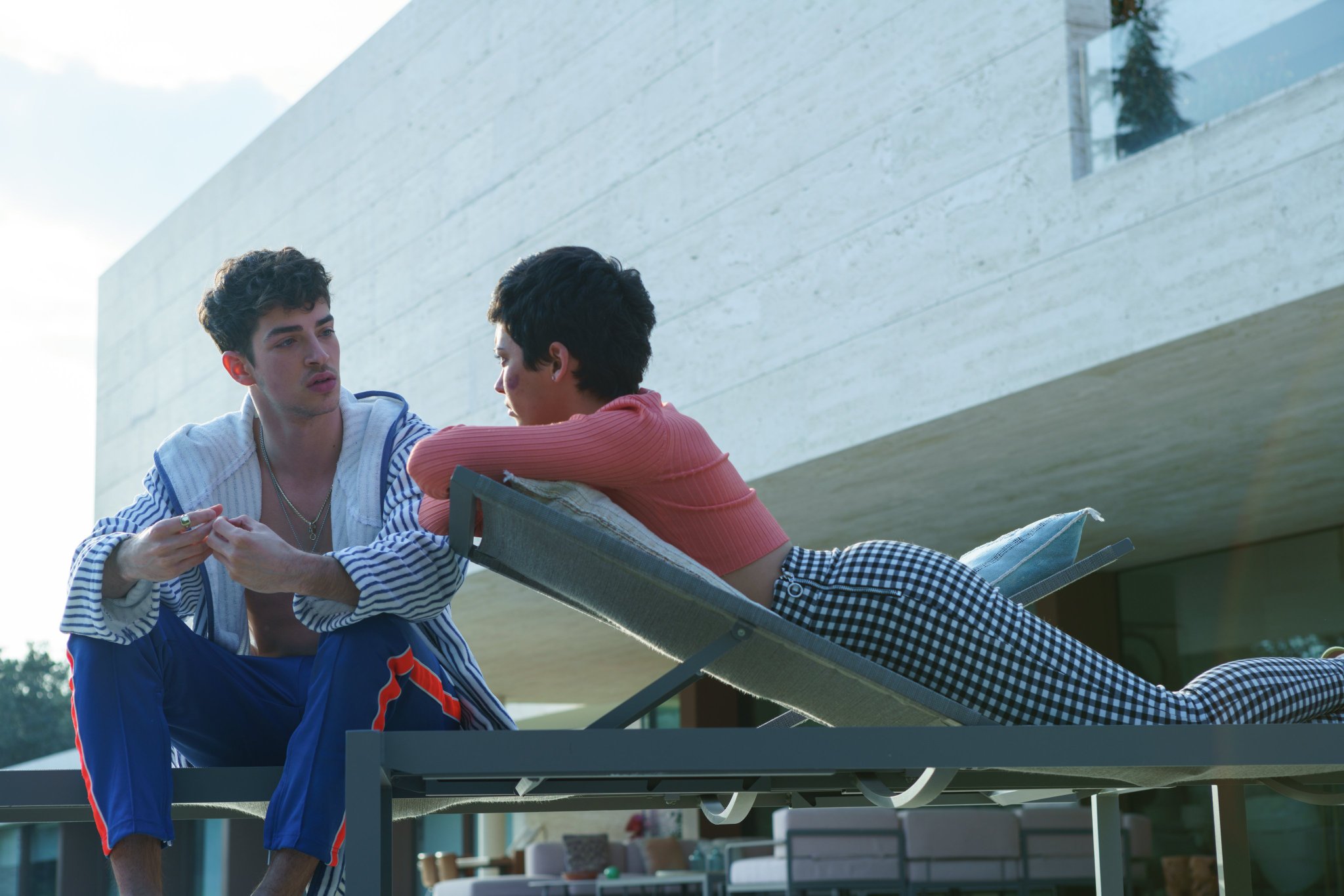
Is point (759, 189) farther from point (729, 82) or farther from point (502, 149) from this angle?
point (502, 149)

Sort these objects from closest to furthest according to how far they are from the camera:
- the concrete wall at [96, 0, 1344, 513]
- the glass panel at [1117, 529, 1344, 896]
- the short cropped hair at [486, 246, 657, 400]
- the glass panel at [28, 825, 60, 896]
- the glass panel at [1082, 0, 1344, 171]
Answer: the short cropped hair at [486, 246, 657, 400], the glass panel at [1082, 0, 1344, 171], the concrete wall at [96, 0, 1344, 513], the glass panel at [1117, 529, 1344, 896], the glass panel at [28, 825, 60, 896]

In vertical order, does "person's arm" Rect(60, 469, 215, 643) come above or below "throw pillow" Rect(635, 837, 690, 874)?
above

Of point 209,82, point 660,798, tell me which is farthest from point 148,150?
point 660,798

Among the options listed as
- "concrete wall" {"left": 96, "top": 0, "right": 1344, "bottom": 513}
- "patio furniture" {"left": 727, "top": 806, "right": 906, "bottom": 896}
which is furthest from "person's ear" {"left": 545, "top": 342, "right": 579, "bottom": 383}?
"patio furniture" {"left": 727, "top": 806, "right": 906, "bottom": 896}

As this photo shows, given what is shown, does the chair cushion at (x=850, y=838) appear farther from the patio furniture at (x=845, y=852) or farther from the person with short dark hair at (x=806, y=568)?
the person with short dark hair at (x=806, y=568)

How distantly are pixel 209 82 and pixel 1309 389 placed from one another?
60.3 feet

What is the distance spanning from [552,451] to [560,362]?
0.29 metres

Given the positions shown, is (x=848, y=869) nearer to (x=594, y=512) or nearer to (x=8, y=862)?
(x=594, y=512)

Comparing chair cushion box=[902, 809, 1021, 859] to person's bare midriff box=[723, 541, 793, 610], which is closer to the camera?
person's bare midriff box=[723, 541, 793, 610]

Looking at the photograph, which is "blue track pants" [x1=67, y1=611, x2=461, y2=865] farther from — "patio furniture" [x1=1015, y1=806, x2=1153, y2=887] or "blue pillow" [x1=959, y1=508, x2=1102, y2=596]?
"patio furniture" [x1=1015, y1=806, x2=1153, y2=887]

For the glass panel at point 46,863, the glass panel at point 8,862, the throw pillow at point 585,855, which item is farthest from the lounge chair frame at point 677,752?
the glass panel at point 8,862

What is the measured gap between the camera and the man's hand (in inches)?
70.4

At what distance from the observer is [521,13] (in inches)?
438

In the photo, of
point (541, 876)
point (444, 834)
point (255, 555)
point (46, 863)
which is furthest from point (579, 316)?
point (444, 834)
